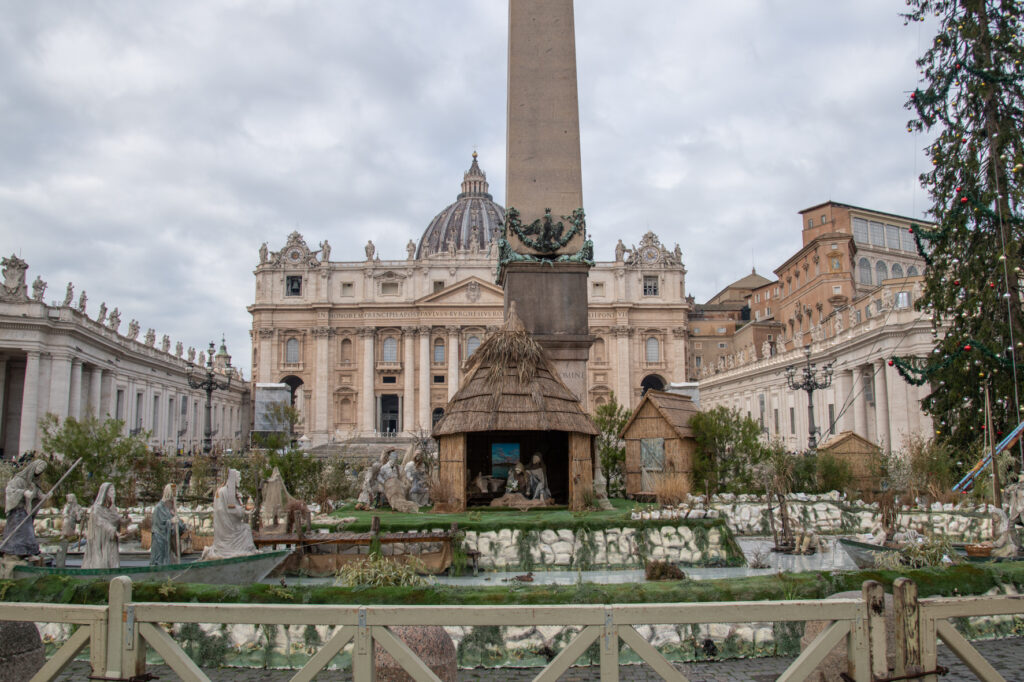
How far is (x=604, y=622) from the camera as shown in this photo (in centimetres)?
333

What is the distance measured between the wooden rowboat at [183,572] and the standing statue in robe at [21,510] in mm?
1712

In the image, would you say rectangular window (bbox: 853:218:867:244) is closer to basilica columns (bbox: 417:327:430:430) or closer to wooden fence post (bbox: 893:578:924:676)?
basilica columns (bbox: 417:327:430:430)

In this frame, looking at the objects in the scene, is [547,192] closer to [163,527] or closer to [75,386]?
[163,527]

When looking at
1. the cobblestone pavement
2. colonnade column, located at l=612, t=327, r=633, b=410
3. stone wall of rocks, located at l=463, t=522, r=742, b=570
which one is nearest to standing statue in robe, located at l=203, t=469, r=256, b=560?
stone wall of rocks, located at l=463, t=522, r=742, b=570

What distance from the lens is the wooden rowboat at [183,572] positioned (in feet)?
23.7

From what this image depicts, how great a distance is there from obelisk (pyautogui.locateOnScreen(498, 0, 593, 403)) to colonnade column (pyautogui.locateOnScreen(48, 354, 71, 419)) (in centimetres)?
3162

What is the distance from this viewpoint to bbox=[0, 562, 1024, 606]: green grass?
6172mm

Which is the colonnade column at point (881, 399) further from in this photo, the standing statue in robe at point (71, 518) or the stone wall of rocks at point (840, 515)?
the standing statue in robe at point (71, 518)

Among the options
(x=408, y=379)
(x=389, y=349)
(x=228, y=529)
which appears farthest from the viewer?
(x=389, y=349)

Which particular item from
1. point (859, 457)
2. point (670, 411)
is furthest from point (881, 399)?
point (670, 411)

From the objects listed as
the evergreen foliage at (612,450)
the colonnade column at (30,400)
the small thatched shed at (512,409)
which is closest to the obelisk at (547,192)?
the small thatched shed at (512,409)

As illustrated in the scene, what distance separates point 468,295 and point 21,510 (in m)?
63.5

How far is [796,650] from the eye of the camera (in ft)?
21.7

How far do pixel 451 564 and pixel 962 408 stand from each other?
40.1ft
